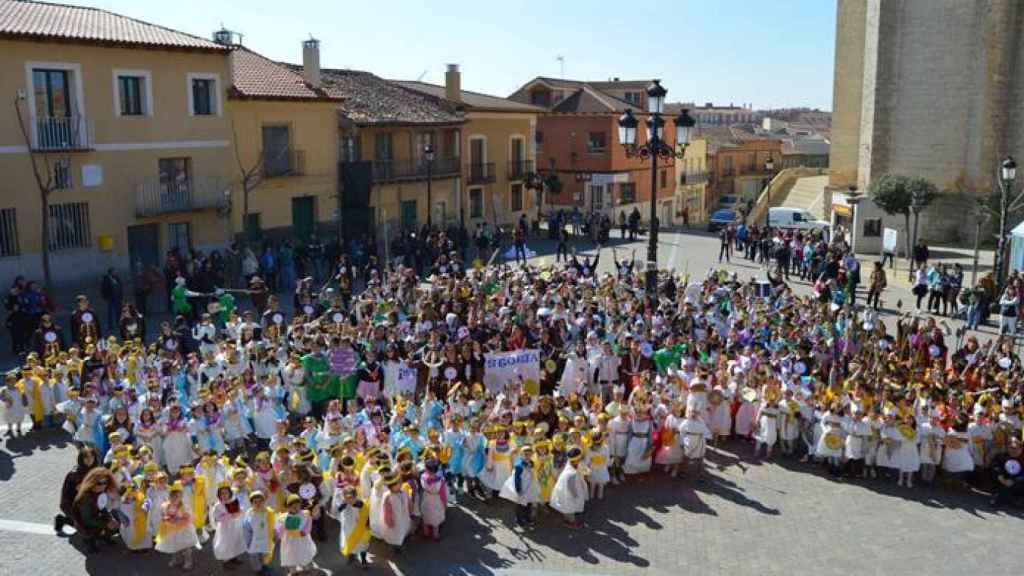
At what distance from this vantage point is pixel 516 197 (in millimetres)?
48156

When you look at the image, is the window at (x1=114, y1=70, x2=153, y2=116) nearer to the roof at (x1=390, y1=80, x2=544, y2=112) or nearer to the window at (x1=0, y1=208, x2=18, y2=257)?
the window at (x1=0, y1=208, x2=18, y2=257)

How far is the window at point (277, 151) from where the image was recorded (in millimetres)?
33781

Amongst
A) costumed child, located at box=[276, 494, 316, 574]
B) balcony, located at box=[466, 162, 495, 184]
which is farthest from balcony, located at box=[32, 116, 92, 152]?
balcony, located at box=[466, 162, 495, 184]

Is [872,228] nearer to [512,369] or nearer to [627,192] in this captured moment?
[627,192]

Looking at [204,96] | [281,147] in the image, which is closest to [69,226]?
[204,96]

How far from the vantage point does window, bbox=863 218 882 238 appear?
1515 inches

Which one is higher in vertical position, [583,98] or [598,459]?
[583,98]

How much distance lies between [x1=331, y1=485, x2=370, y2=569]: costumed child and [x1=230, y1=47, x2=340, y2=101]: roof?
2395 centimetres

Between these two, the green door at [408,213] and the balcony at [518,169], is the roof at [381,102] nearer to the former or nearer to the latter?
the green door at [408,213]

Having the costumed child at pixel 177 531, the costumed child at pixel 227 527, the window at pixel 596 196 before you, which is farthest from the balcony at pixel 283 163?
the costumed child at pixel 227 527

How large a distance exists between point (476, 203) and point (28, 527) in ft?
113

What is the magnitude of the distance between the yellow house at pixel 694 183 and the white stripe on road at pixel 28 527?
55.0 metres

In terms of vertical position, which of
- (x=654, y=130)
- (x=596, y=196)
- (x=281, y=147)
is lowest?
(x=596, y=196)

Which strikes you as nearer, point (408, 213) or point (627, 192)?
point (408, 213)
